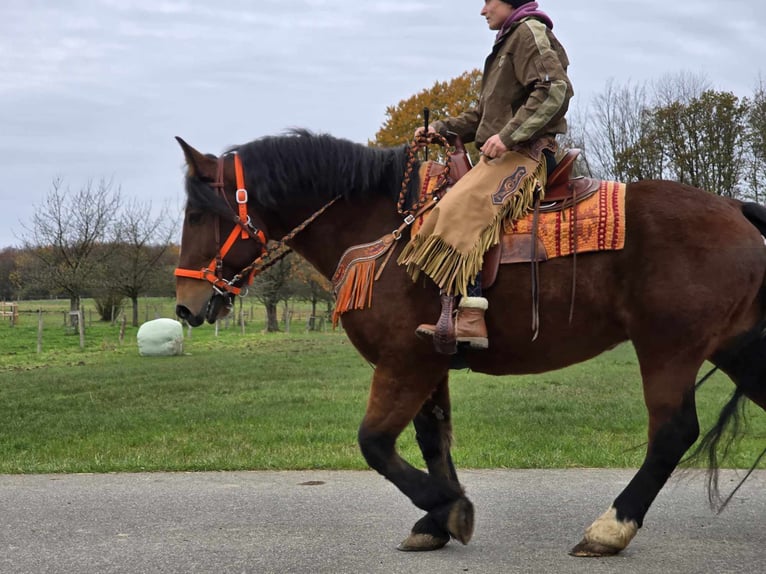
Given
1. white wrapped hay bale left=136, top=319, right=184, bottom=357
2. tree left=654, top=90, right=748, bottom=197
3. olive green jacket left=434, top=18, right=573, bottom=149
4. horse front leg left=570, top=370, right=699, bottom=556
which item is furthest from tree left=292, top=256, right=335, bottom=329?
horse front leg left=570, top=370, right=699, bottom=556

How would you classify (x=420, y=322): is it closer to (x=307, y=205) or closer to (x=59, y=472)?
(x=307, y=205)

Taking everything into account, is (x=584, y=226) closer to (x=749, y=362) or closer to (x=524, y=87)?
(x=524, y=87)

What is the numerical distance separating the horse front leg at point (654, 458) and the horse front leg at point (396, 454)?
65 cm

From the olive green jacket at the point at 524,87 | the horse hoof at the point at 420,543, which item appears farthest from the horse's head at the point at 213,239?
the horse hoof at the point at 420,543

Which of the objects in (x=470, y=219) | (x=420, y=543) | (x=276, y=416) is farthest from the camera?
(x=276, y=416)

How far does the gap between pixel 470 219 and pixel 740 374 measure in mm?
1845

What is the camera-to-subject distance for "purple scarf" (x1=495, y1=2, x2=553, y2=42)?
4.34 m

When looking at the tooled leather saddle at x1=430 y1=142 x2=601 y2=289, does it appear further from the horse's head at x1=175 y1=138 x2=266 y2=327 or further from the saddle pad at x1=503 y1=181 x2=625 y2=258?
the horse's head at x1=175 y1=138 x2=266 y2=327

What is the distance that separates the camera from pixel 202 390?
1312cm

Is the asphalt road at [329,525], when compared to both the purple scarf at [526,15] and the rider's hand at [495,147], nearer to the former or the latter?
the rider's hand at [495,147]

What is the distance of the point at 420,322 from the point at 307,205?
3.30 feet

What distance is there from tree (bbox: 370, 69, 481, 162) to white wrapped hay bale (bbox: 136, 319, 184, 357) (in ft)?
46.6

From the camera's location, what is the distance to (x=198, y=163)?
4.57m

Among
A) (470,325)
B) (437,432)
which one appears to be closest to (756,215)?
(470,325)
